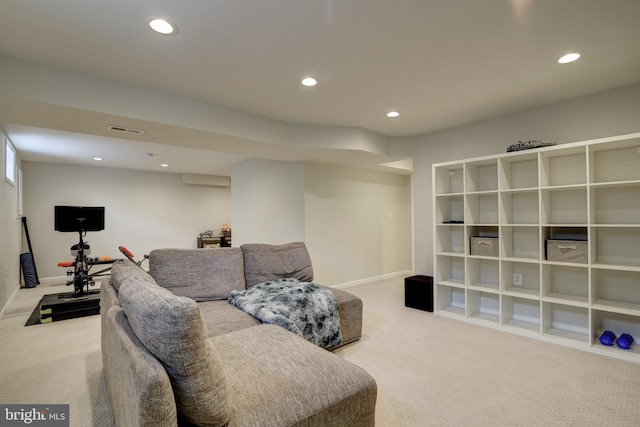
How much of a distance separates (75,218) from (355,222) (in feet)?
14.9

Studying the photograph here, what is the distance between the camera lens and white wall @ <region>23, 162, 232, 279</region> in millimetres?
6062

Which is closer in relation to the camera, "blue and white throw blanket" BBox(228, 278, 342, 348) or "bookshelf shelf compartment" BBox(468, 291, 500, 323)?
"blue and white throw blanket" BBox(228, 278, 342, 348)

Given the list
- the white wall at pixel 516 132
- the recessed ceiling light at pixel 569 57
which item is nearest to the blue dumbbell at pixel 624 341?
the white wall at pixel 516 132

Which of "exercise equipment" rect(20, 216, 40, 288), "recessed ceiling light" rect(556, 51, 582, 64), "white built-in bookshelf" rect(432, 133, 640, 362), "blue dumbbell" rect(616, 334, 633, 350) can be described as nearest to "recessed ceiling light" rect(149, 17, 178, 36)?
"recessed ceiling light" rect(556, 51, 582, 64)

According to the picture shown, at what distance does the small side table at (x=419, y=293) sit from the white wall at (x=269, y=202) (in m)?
1.75

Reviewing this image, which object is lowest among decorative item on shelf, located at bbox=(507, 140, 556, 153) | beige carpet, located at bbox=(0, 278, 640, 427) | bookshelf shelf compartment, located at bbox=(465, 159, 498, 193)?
beige carpet, located at bbox=(0, 278, 640, 427)

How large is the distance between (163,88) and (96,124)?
73 centimetres

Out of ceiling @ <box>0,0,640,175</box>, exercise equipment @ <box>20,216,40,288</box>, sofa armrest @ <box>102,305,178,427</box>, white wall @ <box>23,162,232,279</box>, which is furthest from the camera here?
white wall @ <box>23,162,232,279</box>

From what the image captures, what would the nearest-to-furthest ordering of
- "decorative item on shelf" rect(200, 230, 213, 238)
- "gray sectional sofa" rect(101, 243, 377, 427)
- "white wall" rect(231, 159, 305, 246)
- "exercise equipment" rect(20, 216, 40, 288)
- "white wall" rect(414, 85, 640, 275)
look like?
"gray sectional sofa" rect(101, 243, 377, 427) < "white wall" rect(414, 85, 640, 275) < "white wall" rect(231, 159, 305, 246) < "exercise equipment" rect(20, 216, 40, 288) < "decorative item on shelf" rect(200, 230, 213, 238)

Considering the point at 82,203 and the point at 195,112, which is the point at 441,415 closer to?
the point at 195,112

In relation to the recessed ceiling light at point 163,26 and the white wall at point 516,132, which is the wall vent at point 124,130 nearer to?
the recessed ceiling light at point 163,26

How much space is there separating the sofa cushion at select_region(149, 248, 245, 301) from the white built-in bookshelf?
2.44 metres

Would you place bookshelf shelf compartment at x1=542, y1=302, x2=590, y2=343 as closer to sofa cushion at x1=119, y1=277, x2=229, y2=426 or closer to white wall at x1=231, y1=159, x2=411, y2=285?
white wall at x1=231, y1=159, x2=411, y2=285

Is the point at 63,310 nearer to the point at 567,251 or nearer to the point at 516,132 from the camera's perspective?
the point at 567,251
